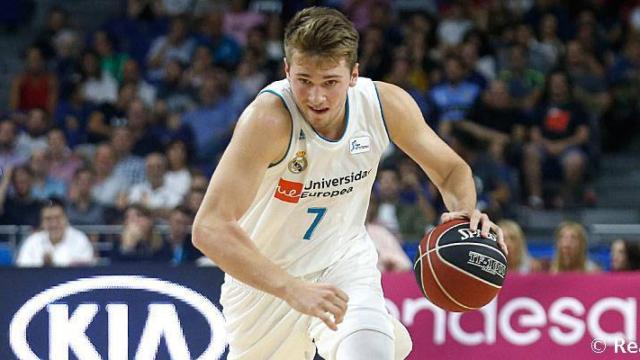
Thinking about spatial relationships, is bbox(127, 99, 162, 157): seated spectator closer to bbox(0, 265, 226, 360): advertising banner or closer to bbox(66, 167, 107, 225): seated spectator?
bbox(66, 167, 107, 225): seated spectator

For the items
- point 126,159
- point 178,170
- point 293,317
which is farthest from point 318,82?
point 126,159

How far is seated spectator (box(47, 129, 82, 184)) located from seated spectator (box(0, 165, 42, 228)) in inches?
14.4

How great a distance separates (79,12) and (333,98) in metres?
10.6

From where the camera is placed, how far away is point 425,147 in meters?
Result: 5.30

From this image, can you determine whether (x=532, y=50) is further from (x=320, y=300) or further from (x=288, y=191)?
(x=320, y=300)

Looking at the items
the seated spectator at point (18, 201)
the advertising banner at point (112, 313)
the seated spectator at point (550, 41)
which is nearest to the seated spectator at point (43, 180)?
the seated spectator at point (18, 201)

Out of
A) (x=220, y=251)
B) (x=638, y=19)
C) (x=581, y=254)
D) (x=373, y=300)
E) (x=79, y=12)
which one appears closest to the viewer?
(x=220, y=251)

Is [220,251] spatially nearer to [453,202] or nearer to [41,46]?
[453,202]

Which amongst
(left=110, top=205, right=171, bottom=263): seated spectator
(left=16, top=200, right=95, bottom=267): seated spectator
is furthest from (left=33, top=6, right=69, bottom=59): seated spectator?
(left=16, top=200, right=95, bottom=267): seated spectator

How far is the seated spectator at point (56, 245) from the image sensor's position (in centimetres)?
956

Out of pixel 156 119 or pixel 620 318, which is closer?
pixel 620 318

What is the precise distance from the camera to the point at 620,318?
7.12 m

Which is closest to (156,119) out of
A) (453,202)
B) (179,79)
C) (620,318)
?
(179,79)

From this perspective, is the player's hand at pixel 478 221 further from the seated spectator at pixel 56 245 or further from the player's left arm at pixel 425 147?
the seated spectator at pixel 56 245
